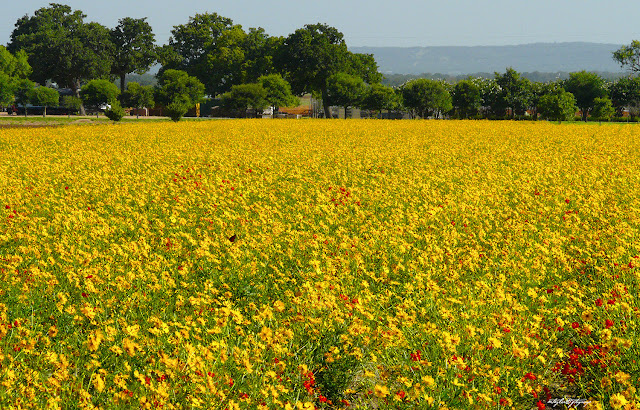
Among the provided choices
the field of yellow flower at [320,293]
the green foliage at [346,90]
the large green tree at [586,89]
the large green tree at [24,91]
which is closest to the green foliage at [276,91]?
the green foliage at [346,90]

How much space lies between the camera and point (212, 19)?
368 feet

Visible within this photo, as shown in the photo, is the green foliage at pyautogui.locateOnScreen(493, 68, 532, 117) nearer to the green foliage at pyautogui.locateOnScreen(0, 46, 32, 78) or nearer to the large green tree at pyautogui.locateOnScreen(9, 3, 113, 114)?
the large green tree at pyautogui.locateOnScreen(9, 3, 113, 114)

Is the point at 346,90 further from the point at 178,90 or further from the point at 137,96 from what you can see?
the point at 137,96

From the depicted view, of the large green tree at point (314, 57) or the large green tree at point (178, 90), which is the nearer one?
the large green tree at point (178, 90)

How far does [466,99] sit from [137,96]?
52.4 meters

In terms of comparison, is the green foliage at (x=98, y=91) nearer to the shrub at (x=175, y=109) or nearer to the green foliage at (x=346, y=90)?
the green foliage at (x=346, y=90)

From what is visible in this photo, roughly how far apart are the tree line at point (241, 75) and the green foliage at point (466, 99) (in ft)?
0.52

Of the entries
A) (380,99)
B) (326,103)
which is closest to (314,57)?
(326,103)

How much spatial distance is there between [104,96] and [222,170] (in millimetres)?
73691

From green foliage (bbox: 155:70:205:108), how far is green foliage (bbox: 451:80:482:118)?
128ft

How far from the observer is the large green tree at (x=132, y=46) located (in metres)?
110

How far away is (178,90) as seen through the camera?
2945 inches

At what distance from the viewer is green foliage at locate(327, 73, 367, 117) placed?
251 ft

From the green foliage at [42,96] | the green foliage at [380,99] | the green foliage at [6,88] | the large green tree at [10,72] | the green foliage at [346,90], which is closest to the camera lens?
the green foliage at [380,99]
